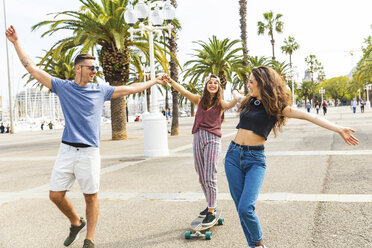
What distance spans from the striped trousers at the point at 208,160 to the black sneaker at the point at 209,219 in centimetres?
11

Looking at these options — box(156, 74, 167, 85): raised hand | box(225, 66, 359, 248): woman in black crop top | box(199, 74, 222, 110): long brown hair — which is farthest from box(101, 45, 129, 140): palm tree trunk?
box(225, 66, 359, 248): woman in black crop top

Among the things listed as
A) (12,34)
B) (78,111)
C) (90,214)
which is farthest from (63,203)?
(12,34)

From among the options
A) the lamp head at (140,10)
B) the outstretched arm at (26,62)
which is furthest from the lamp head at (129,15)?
the outstretched arm at (26,62)

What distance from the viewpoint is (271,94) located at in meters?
3.16

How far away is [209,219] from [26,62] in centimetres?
247

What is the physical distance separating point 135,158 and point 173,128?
8.98 m

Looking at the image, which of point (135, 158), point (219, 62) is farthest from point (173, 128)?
point (219, 62)

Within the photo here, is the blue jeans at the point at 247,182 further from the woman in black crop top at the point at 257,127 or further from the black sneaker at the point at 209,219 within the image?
the black sneaker at the point at 209,219

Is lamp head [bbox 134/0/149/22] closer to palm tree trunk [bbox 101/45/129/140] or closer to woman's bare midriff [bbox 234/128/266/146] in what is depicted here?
palm tree trunk [bbox 101/45/129/140]

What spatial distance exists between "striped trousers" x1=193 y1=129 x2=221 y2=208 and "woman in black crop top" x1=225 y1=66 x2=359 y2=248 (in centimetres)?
86

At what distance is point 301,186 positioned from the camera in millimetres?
6055

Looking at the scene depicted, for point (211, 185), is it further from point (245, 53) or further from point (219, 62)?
point (245, 53)

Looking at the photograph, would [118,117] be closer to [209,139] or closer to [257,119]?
[209,139]

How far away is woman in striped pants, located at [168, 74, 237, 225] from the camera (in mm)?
4094
